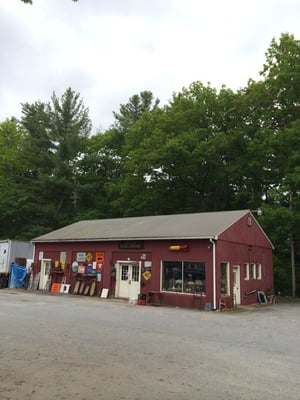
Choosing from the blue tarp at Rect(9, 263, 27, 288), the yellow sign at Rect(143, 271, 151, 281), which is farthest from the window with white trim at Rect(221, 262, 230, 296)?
the blue tarp at Rect(9, 263, 27, 288)

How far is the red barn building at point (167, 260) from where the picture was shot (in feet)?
53.4

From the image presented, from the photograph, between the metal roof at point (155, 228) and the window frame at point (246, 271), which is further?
the window frame at point (246, 271)

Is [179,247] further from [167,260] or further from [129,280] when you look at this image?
[129,280]

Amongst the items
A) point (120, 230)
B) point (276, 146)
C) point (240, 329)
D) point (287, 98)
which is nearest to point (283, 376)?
point (240, 329)

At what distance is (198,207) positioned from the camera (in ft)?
107

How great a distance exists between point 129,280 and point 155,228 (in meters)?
3.04

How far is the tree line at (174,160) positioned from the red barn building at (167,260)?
5.70 meters

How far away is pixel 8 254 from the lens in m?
24.5

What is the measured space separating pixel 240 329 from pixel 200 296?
5.58 m

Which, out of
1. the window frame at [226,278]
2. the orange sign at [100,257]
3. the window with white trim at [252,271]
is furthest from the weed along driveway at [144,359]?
the orange sign at [100,257]

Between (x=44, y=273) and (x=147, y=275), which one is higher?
(x=147, y=275)

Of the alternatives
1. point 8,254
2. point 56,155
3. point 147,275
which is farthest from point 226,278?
point 56,155

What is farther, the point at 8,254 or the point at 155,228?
the point at 8,254

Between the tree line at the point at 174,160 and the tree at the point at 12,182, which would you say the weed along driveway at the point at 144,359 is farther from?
the tree at the point at 12,182
